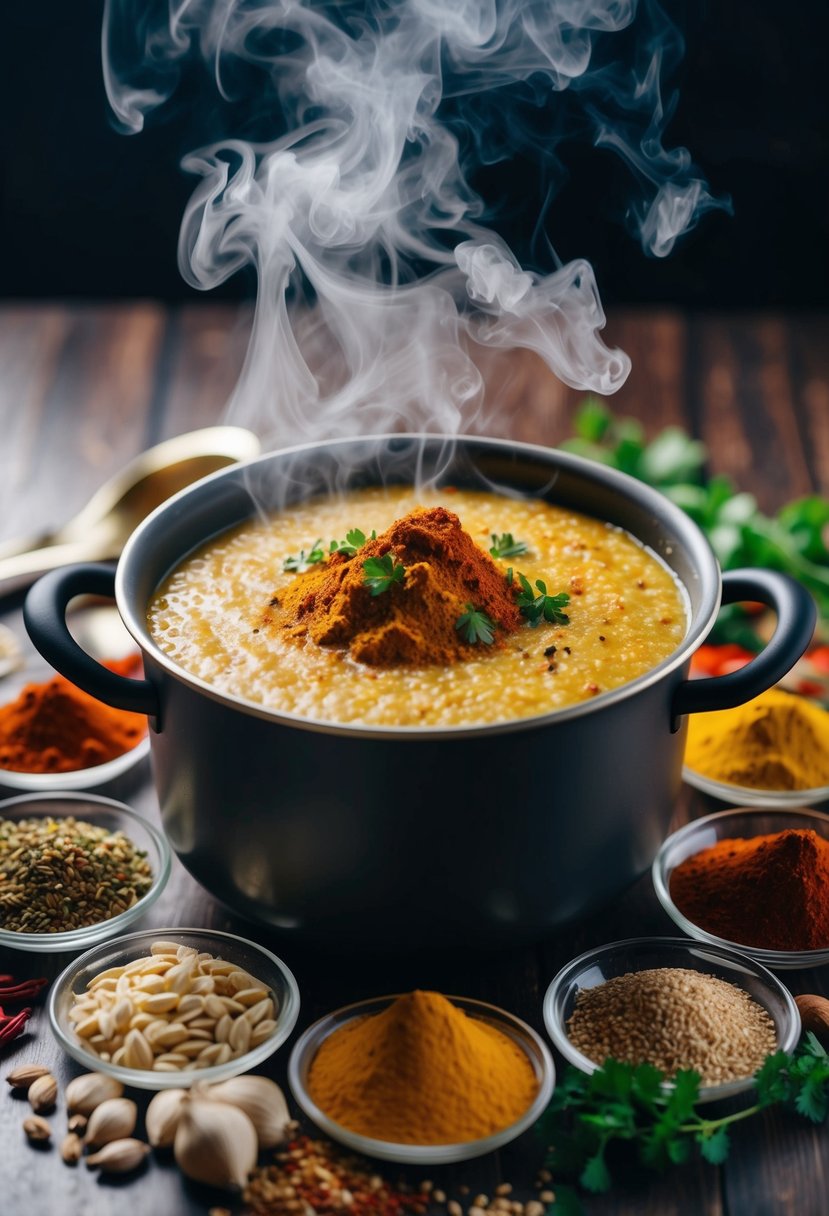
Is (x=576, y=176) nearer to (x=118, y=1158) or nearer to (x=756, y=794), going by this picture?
(x=756, y=794)

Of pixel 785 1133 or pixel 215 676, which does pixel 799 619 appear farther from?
pixel 215 676

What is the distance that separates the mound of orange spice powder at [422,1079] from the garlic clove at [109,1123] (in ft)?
0.90

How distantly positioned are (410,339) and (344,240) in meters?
0.28

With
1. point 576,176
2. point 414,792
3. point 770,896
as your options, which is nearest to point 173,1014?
point 414,792

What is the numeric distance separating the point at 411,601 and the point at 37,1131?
3.35 ft

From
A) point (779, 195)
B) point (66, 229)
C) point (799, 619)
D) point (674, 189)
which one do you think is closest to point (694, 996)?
point (799, 619)

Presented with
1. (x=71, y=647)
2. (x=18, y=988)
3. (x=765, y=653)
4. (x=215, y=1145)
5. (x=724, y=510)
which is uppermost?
(x=765, y=653)

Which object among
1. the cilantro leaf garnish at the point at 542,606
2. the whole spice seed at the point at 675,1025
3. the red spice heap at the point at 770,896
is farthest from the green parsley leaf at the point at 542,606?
the whole spice seed at the point at 675,1025

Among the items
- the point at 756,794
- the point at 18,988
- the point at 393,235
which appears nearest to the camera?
the point at 18,988

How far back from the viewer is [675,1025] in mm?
2166

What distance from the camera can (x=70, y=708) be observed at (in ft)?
9.65

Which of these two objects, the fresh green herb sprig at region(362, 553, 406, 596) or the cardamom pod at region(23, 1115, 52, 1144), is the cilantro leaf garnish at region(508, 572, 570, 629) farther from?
the cardamom pod at region(23, 1115, 52, 1144)

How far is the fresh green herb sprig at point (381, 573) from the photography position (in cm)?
237

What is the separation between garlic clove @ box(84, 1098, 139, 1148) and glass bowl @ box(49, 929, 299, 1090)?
0.15 feet
